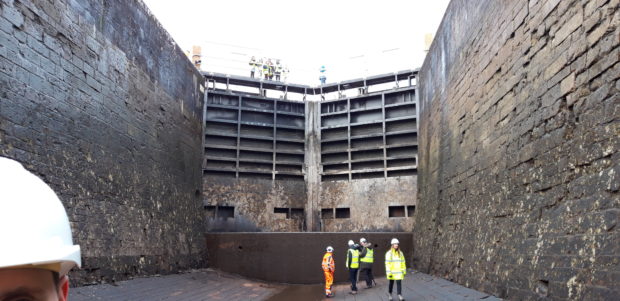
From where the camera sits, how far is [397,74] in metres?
16.9

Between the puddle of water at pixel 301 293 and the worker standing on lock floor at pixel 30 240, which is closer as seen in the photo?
the worker standing on lock floor at pixel 30 240

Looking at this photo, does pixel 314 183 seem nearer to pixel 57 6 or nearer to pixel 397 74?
pixel 397 74

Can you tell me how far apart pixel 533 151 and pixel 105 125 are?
7324 mm

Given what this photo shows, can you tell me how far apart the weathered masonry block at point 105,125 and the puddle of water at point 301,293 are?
2.61 m

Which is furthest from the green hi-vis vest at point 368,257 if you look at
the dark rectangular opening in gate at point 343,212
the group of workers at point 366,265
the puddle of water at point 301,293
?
the dark rectangular opening in gate at point 343,212

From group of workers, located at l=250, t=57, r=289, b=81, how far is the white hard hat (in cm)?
1730

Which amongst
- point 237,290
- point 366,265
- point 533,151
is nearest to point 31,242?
point 533,151

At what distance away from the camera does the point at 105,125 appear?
9.15 m

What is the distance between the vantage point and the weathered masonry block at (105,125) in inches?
272

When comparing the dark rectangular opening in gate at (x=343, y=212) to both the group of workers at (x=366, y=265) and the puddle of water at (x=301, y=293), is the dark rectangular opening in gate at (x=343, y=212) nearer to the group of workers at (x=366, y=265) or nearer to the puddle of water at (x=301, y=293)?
the puddle of water at (x=301, y=293)

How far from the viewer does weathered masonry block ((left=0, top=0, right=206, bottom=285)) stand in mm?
6914

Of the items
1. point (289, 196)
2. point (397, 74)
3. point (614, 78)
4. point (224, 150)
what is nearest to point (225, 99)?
point (224, 150)

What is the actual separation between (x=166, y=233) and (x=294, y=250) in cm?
380

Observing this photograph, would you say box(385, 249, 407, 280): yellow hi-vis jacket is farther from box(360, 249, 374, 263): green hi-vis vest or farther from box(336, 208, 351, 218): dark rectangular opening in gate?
box(336, 208, 351, 218): dark rectangular opening in gate
